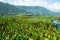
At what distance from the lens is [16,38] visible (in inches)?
645

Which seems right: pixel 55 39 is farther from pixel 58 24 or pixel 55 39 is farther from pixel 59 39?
pixel 58 24

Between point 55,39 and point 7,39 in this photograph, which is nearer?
point 7,39

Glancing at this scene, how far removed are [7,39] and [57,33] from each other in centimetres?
629

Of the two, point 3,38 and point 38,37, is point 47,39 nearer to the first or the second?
point 38,37

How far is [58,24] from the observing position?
52.4 feet

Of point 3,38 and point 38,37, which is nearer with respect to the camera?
point 3,38

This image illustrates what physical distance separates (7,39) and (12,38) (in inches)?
17.3

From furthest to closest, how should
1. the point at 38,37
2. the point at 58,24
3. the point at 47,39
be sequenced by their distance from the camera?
the point at 38,37, the point at 47,39, the point at 58,24

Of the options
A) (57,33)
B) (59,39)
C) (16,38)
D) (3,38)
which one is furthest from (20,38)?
(57,33)

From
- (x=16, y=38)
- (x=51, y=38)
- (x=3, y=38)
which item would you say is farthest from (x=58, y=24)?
(x=3, y=38)

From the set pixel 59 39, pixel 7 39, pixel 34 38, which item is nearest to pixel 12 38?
pixel 7 39

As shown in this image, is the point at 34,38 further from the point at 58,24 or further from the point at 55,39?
the point at 58,24

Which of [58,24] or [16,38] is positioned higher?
[58,24]

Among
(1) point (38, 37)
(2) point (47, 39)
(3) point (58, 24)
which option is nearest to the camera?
(3) point (58, 24)
